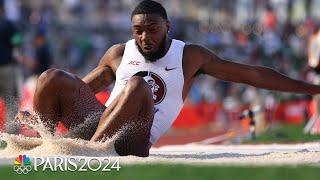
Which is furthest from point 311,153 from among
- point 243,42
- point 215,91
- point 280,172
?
point 243,42

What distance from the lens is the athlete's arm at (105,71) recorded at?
7750 mm

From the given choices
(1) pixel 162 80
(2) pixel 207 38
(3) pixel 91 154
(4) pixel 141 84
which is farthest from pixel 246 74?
(2) pixel 207 38

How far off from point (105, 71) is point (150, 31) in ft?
2.91

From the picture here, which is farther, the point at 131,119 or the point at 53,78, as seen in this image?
the point at 53,78

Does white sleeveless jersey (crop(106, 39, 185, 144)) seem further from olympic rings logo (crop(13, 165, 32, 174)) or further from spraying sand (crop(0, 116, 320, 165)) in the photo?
olympic rings logo (crop(13, 165, 32, 174))

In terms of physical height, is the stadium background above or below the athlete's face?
below

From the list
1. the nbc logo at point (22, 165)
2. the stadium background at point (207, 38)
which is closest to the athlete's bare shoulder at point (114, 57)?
the nbc logo at point (22, 165)

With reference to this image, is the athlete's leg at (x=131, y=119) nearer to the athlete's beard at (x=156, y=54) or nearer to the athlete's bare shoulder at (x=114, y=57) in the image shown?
the athlete's beard at (x=156, y=54)

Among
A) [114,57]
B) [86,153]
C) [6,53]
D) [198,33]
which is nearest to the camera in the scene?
[86,153]

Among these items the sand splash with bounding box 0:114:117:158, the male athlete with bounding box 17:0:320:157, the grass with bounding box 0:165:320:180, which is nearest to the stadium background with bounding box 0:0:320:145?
the male athlete with bounding box 17:0:320:157

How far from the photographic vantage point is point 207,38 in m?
25.3

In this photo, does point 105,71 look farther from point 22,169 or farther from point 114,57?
point 22,169

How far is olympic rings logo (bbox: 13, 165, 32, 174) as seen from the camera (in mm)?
5738

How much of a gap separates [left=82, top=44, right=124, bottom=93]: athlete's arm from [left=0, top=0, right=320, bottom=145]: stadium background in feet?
25.7
